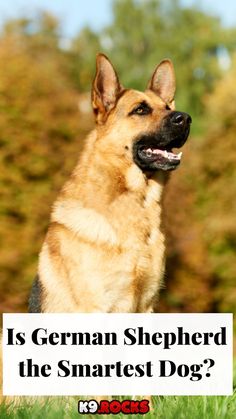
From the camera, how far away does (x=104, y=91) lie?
549cm

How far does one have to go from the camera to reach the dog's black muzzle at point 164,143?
5.32 metres

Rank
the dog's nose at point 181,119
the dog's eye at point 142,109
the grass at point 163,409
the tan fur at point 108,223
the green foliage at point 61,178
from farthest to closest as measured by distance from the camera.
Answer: the green foliage at point 61,178, the dog's eye at point 142,109, the dog's nose at point 181,119, the tan fur at point 108,223, the grass at point 163,409

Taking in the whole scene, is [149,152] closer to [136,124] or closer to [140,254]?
[136,124]

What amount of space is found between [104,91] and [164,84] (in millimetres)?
592

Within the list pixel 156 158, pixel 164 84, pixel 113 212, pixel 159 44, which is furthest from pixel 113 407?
pixel 159 44

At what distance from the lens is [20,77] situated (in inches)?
573

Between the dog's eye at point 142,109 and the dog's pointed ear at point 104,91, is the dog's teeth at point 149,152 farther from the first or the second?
the dog's pointed ear at point 104,91

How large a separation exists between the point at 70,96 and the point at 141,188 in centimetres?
1142

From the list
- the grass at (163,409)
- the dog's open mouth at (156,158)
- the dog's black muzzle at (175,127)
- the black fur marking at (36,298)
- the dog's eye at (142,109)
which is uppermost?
the dog's eye at (142,109)

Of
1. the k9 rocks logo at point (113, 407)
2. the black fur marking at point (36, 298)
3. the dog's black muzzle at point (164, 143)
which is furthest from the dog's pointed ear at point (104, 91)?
the k9 rocks logo at point (113, 407)

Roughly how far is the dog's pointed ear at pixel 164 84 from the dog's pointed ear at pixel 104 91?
1.35 ft

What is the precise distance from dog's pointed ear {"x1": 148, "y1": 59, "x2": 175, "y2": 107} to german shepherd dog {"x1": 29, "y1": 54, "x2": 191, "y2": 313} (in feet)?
0.76

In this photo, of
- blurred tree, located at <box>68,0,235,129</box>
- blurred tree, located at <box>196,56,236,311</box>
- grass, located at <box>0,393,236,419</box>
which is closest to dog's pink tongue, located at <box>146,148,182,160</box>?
grass, located at <box>0,393,236,419</box>

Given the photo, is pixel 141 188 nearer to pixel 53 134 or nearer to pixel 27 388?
pixel 27 388
